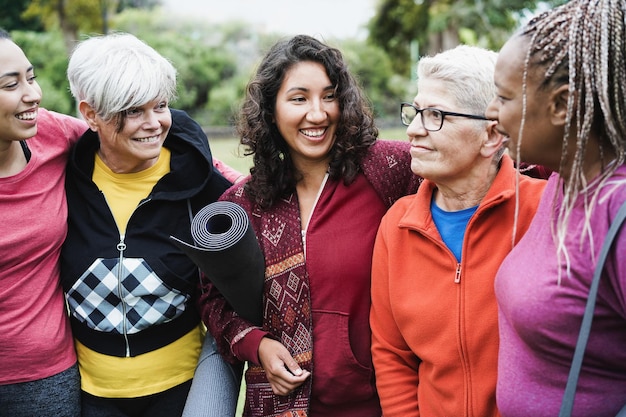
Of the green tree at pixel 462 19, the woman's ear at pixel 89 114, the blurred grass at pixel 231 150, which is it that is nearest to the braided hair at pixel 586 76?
the woman's ear at pixel 89 114

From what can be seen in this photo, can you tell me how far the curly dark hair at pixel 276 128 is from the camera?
2.59 m

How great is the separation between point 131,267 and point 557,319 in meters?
1.77

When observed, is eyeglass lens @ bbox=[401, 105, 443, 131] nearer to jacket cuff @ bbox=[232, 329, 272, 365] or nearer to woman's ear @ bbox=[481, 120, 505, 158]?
woman's ear @ bbox=[481, 120, 505, 158]

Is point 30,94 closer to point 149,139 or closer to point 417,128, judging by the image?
point 149,139

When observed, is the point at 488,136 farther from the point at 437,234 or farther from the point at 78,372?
the point at 78,372

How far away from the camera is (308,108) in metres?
2.57

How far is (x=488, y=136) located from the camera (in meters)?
2.15

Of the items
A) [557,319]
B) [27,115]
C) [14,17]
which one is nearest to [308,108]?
[27,115]

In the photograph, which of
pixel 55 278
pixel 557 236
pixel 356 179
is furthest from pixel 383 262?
pixel 55 278

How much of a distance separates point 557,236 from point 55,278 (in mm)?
2083

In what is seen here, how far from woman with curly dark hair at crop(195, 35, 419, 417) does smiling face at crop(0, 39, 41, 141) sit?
87cm

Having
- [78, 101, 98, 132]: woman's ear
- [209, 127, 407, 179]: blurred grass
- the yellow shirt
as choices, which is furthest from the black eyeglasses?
[209, 127, 407, 179]: blurred grass

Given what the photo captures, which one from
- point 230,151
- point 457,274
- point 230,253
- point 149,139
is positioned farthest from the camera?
point 230,151

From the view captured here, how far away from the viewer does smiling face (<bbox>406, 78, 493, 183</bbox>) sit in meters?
2.14
